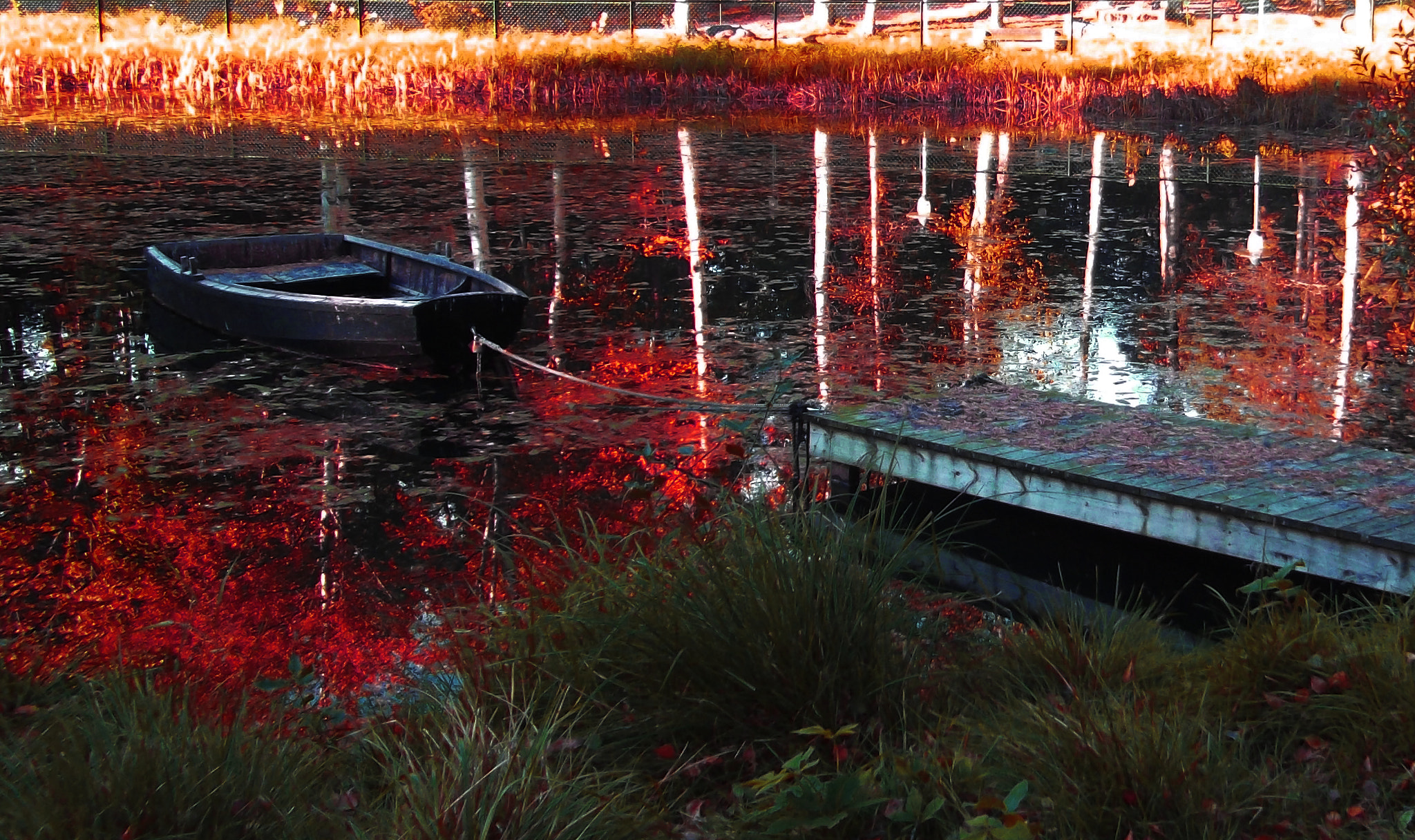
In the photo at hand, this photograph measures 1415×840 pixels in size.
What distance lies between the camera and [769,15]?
4478 cm

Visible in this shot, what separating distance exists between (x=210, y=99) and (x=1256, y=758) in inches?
991

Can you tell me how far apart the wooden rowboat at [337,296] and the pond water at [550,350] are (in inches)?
7.5

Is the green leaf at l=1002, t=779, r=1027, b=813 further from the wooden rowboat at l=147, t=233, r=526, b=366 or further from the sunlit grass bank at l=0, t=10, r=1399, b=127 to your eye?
the sunlit grass bank at l=0, t=10, r=1399, b=127

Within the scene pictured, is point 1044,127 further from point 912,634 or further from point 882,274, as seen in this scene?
point 912,634

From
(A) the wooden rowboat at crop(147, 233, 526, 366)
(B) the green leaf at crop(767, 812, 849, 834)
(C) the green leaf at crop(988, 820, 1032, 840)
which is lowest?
(B) the green leaf at crop(767, 812, 849, 834)

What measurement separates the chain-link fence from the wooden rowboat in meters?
19.3

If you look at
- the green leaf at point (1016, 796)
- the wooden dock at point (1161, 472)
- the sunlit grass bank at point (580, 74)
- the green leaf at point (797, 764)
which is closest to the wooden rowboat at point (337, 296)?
the wooden dock at point (1161, 472)

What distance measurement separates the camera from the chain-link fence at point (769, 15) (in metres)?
32.3

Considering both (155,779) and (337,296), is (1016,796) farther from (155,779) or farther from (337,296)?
(337,296)

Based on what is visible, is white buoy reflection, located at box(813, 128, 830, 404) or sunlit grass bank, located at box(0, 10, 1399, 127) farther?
sunlit grass bank, located at box(0, 10, 1399, 127)

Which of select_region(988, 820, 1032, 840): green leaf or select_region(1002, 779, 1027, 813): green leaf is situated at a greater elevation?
select_region(1002, 779, 1027, 813): green leaf

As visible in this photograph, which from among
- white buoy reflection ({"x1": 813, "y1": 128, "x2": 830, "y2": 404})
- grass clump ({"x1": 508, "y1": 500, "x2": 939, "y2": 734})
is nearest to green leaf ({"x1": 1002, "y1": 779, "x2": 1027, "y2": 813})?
grass clump ({"x1": 508, "y1": 500, "x2": 939, "y2": 734})

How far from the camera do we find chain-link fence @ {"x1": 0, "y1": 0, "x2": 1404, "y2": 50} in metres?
32.3

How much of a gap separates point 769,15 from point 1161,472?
41194 mm
